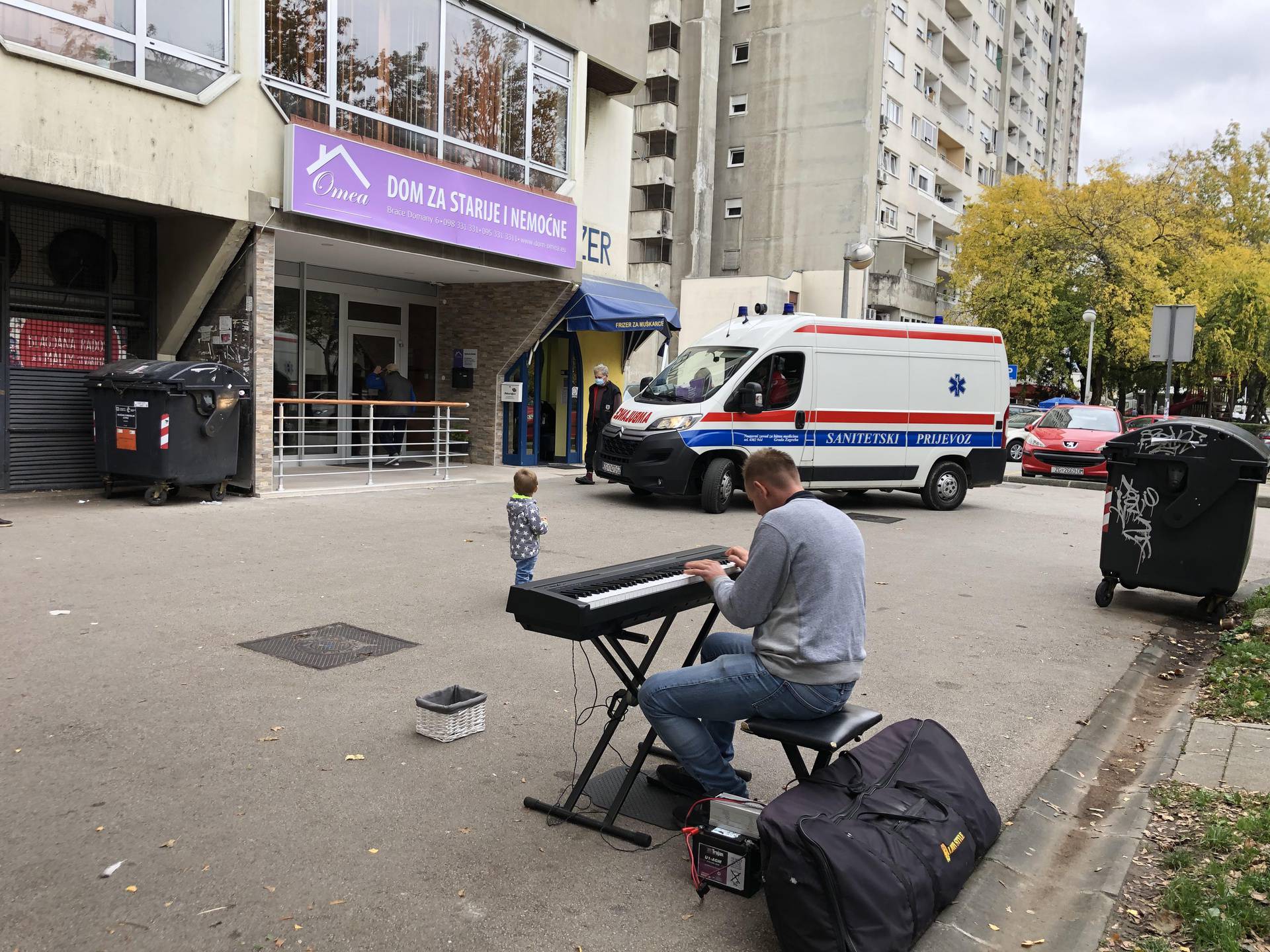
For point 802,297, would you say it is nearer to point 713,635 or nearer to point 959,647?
point 959,647

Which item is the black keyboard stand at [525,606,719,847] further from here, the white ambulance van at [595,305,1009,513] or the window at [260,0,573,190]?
the window at [260,0,573,190]

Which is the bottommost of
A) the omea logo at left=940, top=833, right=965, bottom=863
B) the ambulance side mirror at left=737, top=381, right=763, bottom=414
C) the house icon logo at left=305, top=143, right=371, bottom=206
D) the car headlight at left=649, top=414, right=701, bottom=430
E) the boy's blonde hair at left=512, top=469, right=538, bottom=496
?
the omea logo at left=940, top=833, right=965, bottom=863

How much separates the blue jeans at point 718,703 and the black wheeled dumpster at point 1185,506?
556 centimetres

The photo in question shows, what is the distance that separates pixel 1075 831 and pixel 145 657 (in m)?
5.04

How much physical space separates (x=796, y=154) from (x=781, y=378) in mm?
34960

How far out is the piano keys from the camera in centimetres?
347

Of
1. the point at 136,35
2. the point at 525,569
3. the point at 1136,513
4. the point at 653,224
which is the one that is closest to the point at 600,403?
the point at 136,35

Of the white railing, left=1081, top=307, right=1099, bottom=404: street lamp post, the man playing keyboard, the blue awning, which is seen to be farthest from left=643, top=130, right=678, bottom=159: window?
the man playing keyboard

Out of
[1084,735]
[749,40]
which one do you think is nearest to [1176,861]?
[1084,735]

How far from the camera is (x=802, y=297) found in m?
42.7

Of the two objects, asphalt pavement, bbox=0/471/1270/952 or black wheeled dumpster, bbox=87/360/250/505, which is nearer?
asphalt pavement, bbox=0/471/1270/952

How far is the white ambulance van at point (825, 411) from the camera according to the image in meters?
13.2

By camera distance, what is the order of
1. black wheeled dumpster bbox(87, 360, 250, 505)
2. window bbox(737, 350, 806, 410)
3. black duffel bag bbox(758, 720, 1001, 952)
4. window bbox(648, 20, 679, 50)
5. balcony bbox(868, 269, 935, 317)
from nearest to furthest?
1. black duffel bag bbox(758, 720, 1001, 952)
2. black wheeled dumpster bbox(87, 360, 250, 505)
3. window bbox(737, 350, 806, 410)
4. balcony bbox(868, 269, 935, 317)
5. window bbox(648, 20, 679, 50)

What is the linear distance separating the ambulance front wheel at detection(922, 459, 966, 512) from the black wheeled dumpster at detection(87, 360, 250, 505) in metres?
9.92
